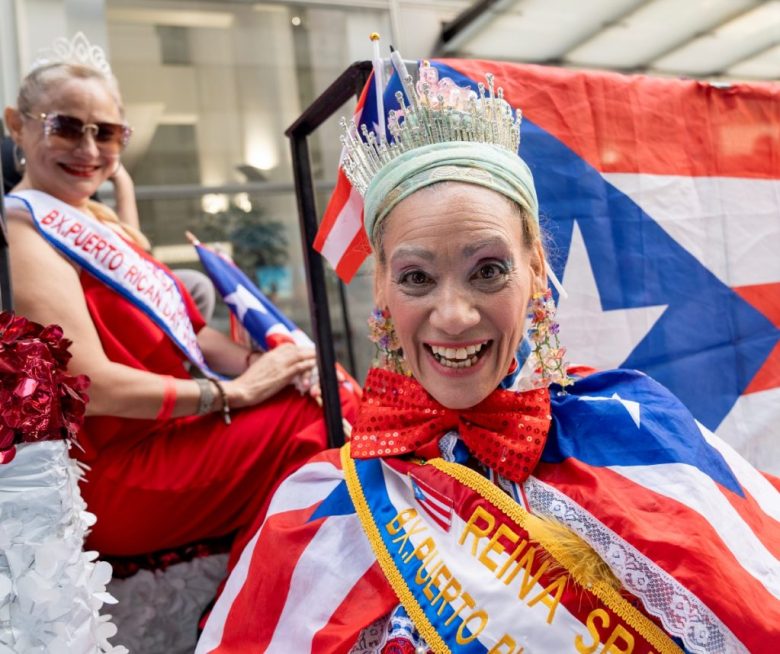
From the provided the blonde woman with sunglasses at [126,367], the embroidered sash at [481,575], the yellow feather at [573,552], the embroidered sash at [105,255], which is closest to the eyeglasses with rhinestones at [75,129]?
the blonde woman with sunglasses at [126,367]

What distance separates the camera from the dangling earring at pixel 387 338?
1.39 meters

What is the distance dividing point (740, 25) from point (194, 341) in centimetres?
371

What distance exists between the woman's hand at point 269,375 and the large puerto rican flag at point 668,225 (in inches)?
17.5

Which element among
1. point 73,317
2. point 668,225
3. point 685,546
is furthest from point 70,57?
point 685,546

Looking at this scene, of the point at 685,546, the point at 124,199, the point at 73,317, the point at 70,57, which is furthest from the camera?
the point at 124,199

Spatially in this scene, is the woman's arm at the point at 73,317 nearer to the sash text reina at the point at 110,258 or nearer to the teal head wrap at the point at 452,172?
the sash text reina at the point at 110,258

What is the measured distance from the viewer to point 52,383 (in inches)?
42.0

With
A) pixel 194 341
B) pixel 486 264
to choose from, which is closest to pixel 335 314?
pixel 194 341

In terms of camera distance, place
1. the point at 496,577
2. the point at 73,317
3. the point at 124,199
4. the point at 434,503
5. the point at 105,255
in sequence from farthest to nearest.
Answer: the point at 124,199 → the point at 105,255 → the point at 73,317 → the point at 434,503 → the point at 496,577

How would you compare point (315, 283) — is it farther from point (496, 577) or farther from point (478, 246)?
point (496, 577)

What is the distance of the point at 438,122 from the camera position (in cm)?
129

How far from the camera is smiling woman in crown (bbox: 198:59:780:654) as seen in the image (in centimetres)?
107

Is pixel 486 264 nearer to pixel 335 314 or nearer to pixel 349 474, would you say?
pixel 349 474

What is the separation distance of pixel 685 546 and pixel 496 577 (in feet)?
0.90
